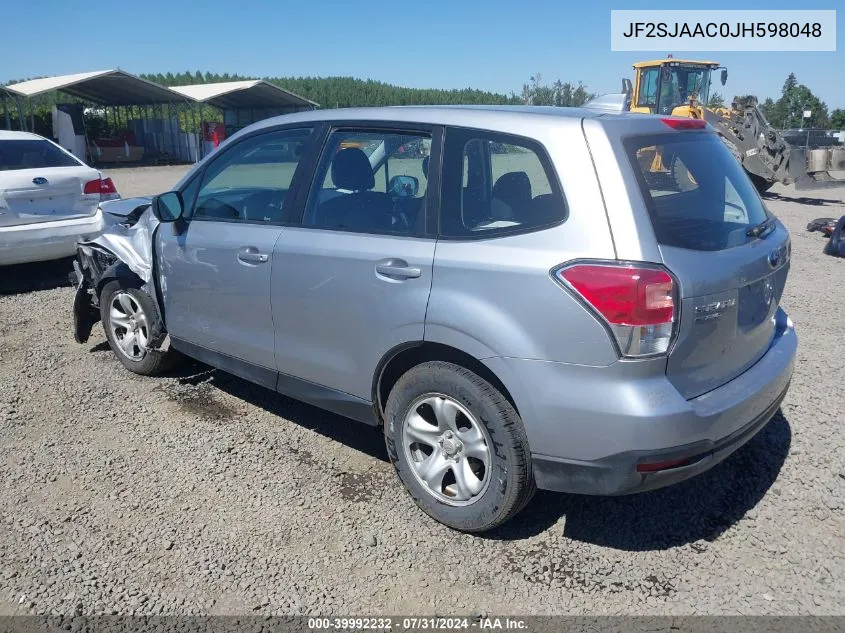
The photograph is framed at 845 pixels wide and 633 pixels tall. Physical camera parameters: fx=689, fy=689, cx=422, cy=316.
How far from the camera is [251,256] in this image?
3820 millimetres

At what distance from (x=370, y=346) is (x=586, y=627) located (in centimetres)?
152

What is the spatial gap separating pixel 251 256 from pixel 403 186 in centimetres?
98

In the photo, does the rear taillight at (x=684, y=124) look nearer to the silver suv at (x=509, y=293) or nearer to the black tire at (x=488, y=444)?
the silver suv at (x=509, y=293)

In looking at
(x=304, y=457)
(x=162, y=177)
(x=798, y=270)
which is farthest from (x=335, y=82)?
(x=304, y=457)

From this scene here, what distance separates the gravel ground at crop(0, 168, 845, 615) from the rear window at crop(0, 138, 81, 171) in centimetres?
363

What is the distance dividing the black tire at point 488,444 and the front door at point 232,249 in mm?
1037

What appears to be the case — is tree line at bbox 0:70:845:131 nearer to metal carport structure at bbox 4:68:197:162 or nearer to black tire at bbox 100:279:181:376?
metal carport structure at bbox 4:68:197:162

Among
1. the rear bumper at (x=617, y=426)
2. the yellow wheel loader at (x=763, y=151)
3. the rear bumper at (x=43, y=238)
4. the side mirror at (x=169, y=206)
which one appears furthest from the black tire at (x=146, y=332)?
the yellow wheel loader at (x=763, y=151)

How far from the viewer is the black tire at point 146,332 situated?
4.76 m

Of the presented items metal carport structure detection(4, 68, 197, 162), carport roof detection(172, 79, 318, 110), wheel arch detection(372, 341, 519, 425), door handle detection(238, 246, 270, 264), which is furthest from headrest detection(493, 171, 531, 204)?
carport roof detection(172, 79, 318, 110)

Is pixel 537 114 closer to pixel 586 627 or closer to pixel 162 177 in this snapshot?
pixel 586 627

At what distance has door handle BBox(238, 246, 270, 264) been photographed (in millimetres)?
3760

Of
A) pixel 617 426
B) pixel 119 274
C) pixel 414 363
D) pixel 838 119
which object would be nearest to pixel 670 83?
pixel 119 274

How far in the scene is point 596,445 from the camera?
267 cm
